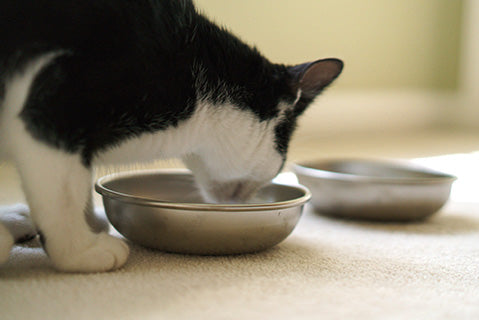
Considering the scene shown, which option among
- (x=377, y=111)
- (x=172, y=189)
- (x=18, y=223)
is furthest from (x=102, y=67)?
(x=377, y=111)

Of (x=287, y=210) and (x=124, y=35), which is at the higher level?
(x=124, y=35)

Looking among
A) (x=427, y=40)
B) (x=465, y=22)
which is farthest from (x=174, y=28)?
(x=465, y=22)

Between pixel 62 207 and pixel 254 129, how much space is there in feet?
1.52

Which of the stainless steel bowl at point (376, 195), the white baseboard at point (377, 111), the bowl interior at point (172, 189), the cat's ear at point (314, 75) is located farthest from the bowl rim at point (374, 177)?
the white baseboard at point (377, 111)

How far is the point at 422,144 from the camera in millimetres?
3475

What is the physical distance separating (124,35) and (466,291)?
2.61 ft

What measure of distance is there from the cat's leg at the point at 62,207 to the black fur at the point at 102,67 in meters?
0.03

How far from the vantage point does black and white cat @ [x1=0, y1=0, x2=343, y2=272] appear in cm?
95

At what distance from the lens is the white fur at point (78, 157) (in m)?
0.96

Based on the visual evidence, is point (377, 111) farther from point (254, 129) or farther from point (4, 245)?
point (4, 245)

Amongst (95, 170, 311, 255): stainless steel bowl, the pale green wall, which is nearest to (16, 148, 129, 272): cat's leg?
(95, 170, 311, 255): stainless steel bowl

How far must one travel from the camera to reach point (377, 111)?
4066 millimetres

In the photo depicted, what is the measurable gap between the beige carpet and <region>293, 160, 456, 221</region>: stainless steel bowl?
0.60 ft

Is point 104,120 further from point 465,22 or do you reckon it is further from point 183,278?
point 465,22
